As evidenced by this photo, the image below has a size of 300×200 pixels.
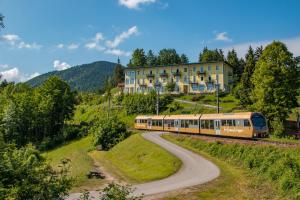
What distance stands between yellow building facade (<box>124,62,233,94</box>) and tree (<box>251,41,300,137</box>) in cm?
4805

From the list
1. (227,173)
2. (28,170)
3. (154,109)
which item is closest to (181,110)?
(154,109)

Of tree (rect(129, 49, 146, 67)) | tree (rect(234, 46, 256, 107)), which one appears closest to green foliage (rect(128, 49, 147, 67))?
tree (rect(129, 49, 146, 67))

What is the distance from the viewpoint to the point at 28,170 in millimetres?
11852

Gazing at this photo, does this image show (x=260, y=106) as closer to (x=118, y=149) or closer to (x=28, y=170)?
(x=118, y=149)

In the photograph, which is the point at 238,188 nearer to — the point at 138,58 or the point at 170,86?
the point at 170,86

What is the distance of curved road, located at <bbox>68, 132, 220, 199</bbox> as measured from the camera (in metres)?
24.5

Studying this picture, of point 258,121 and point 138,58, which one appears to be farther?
point 138,58

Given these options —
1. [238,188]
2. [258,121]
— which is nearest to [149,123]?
[258,121]

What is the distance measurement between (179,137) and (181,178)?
64.6ft

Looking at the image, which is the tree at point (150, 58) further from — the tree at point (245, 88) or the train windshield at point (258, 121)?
the train windshield at point (258, 121)

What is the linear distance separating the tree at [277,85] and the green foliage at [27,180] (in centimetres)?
3699

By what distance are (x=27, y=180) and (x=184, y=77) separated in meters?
93.0

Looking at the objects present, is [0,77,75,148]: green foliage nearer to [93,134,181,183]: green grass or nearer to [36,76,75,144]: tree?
[36,76,75,144]: tree

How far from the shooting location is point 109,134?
56.5 meters
